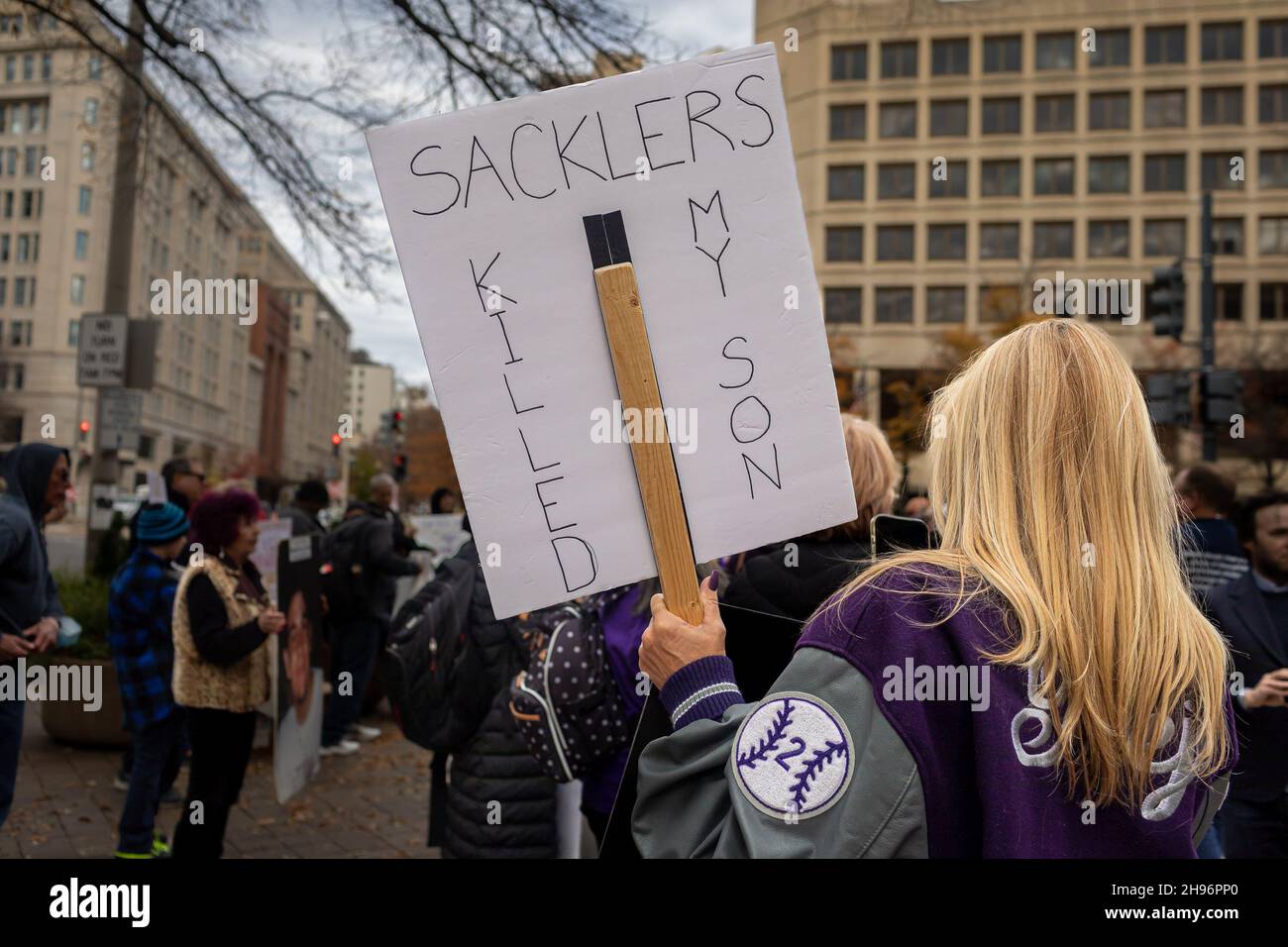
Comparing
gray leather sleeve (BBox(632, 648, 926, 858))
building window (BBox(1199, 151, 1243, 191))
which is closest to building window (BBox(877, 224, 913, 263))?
building window (BBox(1199, 151, 1243, 191))

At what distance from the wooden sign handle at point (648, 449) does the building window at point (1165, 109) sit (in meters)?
60.1

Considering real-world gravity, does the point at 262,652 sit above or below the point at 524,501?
below

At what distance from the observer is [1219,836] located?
4.34m

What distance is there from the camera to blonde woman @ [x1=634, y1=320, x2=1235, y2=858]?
52.2 inches

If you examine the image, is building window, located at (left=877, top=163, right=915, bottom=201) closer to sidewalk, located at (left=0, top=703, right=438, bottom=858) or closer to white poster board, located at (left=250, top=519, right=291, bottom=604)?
sidewalk, located at (left=0, top=703, right=438, bottom=858)

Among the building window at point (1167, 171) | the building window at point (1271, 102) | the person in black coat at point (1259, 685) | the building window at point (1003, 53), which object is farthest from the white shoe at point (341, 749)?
the building window at point (1271, 102)

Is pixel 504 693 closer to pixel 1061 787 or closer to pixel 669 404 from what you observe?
pixel 669 404

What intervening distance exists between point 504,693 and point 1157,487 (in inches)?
109

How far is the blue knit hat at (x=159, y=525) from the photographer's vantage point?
4984 mm

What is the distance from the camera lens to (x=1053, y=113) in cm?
5403

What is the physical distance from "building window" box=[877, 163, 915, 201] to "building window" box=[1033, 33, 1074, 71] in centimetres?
812

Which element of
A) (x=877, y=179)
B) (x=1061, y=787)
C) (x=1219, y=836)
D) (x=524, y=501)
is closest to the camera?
(x=1061, y=787)

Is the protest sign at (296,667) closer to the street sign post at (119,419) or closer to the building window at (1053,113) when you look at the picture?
the street sign post at (119,419)
